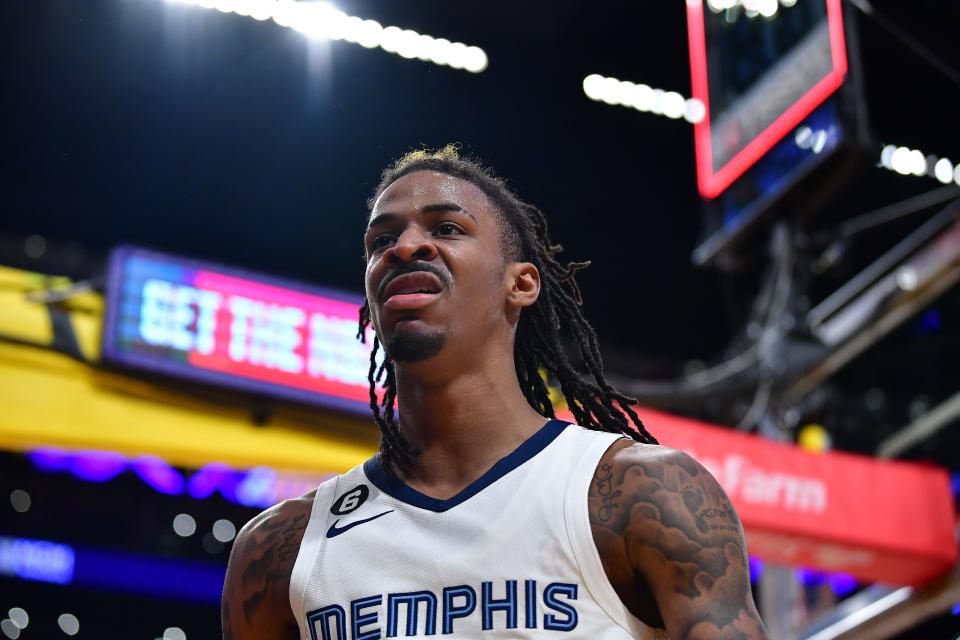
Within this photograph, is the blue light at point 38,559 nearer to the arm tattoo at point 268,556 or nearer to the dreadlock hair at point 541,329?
the dreadlock hair at point 541,329

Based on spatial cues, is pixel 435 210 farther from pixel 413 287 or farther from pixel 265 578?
pixel 265 578

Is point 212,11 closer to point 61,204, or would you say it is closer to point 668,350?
point 61,204

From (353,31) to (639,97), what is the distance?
9.90 ft

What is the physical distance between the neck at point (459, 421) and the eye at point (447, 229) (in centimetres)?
28

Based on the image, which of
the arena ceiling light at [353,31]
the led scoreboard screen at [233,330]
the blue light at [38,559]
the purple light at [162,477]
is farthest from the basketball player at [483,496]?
the blue light at [38,559]

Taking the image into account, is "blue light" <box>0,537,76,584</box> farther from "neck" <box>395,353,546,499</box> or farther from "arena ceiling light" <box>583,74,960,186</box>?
"neck" <box>395,353,546,499</box>

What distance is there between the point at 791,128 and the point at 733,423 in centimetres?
228

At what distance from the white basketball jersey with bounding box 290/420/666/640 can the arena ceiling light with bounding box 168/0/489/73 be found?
727 cm

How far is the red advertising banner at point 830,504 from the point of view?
6.82 meters

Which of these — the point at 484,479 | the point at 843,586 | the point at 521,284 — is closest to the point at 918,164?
the point at 843,586

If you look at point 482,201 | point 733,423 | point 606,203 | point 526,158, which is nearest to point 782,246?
point 733,423

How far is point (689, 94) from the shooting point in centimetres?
1159

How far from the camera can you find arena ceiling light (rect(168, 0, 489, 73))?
917 centimetres

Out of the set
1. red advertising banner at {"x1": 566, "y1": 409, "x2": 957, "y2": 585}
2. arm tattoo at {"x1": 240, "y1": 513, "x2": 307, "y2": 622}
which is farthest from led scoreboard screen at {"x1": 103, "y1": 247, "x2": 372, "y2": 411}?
arm tattoo at {"x1": 240, "y1": 513, "x2": 307, "y2": 622}
